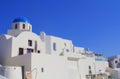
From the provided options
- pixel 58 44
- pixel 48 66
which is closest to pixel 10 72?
pixel 48 66

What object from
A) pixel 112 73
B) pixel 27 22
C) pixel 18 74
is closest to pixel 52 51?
pixel 27 22

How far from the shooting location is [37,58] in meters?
29.7

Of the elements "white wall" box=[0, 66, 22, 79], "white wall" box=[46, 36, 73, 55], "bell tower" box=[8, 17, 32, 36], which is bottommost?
"white wall" box=[0, 66, 22, 79]

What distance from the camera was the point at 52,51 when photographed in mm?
40094

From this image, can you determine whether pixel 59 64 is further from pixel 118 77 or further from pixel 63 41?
pixel 118 77

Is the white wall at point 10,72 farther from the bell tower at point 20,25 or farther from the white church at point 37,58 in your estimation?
the bell tower at point 20,25

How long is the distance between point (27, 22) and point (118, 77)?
26.4 metres

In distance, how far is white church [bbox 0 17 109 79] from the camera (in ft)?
94.1

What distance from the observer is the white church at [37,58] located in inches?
1129

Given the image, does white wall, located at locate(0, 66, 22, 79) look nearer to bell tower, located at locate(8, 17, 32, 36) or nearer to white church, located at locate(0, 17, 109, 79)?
white church, located at locate(0, 17, 109, 79)

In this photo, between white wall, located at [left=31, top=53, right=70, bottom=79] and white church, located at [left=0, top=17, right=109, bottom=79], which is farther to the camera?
white wall, located at [left=31, top=53, right=70, bottom=79]

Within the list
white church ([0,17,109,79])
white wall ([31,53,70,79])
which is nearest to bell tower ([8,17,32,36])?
white church ([0,17,109,79])

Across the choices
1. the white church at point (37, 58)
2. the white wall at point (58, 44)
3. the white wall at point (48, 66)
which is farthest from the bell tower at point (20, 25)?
the white wall at point (48, 66)

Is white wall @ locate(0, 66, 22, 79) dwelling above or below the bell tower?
below
